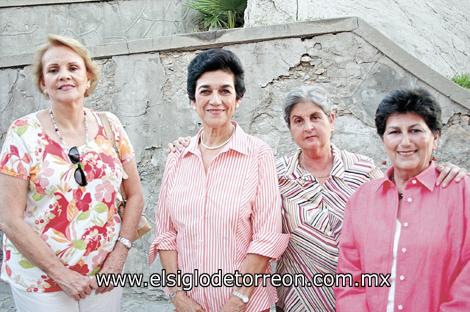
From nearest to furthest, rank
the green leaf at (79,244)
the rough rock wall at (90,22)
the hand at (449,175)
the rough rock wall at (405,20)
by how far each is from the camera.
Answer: the hand at (449,175) → the green leaf at (79,244) → the rough rock wall at (405,20) → the rough rock wall at (90,22)

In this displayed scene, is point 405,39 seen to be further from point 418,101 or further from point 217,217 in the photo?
point 217,217

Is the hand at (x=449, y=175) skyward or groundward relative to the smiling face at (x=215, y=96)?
groundward

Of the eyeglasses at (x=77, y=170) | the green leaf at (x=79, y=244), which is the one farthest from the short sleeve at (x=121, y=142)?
the green leaf at (x=79, y=244)

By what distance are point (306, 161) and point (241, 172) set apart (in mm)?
408

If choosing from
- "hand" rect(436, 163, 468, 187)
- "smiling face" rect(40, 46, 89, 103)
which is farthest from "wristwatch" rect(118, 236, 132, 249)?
"hand" rect(436, 163, 468, 187)

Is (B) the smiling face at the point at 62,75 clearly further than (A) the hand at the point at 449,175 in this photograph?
Yes

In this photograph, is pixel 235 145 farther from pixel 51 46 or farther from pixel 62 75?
pixel 51 46

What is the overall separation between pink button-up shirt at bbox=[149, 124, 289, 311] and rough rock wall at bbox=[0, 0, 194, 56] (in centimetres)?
501

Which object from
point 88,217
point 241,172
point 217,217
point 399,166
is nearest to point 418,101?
point 399,166

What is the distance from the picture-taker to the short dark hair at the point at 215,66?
8.73ft

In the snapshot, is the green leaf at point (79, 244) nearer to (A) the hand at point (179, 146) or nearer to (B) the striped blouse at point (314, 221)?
(A) the hand at point (179, 146)

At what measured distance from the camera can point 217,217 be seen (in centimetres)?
254

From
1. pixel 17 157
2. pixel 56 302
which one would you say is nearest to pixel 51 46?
pixel 17 157

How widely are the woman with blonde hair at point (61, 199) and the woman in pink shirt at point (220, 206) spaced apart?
0.31 m
